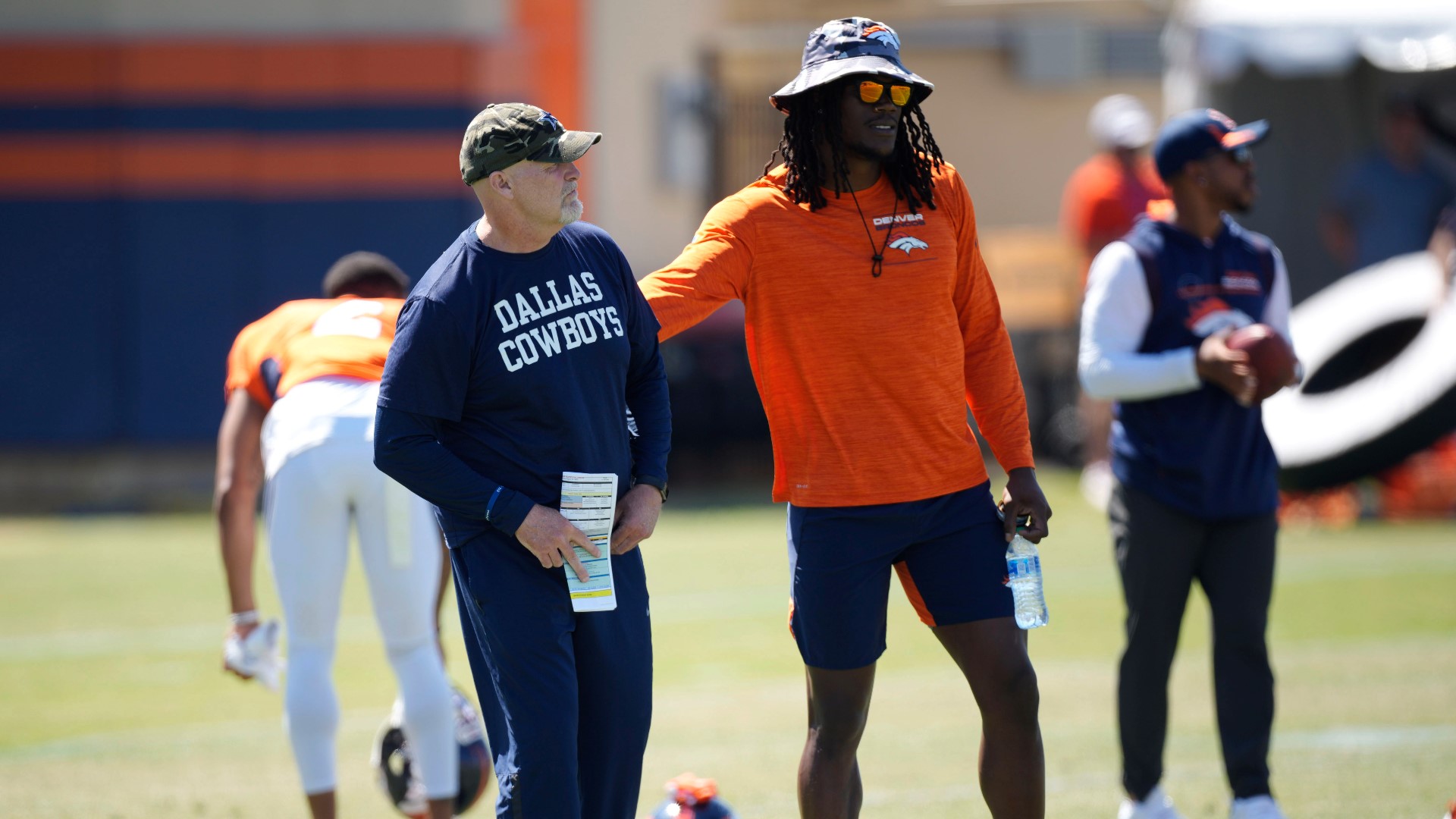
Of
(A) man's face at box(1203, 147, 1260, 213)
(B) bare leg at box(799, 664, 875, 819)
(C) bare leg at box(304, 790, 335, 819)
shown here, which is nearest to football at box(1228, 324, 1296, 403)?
(A) man's face at box(1203, 147, 1260, 213)

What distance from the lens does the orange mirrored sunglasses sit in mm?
4738

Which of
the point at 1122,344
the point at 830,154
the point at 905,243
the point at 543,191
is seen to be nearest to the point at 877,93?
the point at 830,154

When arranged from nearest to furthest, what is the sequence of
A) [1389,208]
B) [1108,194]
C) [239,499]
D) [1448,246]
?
1. [239,499]
2. [1448,246]
3. [1108,194]
4. [1389,208]

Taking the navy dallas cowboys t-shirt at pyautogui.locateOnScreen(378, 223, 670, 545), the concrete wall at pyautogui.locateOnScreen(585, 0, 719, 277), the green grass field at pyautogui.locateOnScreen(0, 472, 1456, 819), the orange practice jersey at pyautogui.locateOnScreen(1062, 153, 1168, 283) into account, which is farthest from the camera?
the concrete wall at pyautogui.locateOnScreen(585, 0, 719, 277)

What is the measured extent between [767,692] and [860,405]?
4.26 meters

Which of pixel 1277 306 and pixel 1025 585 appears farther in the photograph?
pixel 1277 306

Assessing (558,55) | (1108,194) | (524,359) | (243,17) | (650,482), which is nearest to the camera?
(524,359)

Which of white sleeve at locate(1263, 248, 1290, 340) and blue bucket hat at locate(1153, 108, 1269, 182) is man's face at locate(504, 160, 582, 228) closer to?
blue bucket hat at locate(1153, 108, 1269, 182)

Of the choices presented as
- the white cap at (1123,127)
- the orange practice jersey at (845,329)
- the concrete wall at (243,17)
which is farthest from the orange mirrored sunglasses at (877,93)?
the concrete wall at (243,17)

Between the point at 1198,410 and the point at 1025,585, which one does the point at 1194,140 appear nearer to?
the point at 1198,410

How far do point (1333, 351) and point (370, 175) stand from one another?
9.33 metres

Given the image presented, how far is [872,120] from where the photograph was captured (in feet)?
15.5

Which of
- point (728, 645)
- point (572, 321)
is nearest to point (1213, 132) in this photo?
point (572, 321)

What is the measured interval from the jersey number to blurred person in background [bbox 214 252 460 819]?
0.5 inches
